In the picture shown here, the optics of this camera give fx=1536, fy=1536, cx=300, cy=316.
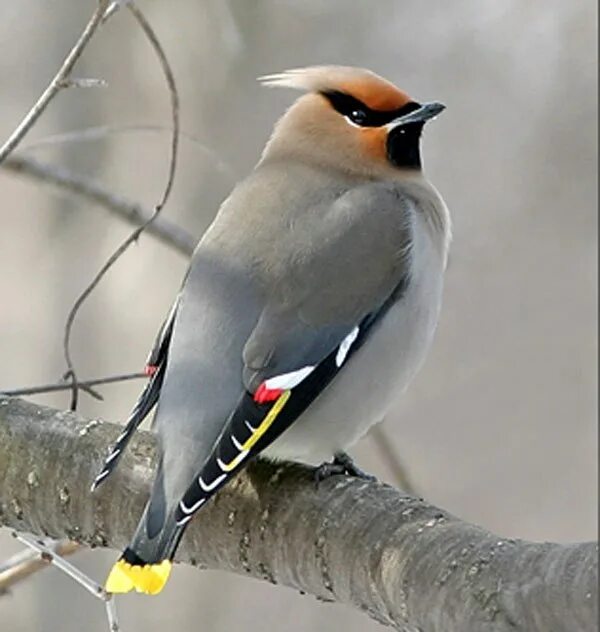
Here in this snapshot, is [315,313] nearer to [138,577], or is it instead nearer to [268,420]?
[268,420]

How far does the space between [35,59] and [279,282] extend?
193 inches

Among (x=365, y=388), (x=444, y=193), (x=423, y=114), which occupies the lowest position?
(x=444, y=193)

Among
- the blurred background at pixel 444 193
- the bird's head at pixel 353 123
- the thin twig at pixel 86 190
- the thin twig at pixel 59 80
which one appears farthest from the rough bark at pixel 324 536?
the blurred background at pixel 444 193

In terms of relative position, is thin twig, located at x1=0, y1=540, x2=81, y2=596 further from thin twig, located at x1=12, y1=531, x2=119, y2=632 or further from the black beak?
the black beak

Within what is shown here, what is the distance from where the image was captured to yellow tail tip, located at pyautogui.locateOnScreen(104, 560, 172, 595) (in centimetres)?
240

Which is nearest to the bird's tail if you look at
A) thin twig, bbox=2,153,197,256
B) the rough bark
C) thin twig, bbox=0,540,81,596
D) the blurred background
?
the rough bark

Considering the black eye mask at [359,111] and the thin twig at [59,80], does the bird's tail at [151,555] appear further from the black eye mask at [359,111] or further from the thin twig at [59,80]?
the black eye mask at [359,111]

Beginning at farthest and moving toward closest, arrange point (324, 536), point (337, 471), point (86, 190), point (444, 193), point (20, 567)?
1. point (444, 193)
2. point (86, 190)
3. point (20, 567)
4. point (337, 471)
5. point (324, 536)

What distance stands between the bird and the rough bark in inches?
2.9

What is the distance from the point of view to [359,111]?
3.41 m

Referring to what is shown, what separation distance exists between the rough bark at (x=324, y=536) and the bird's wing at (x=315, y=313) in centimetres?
8

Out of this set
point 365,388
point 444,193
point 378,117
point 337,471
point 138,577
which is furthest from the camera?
point 444,193

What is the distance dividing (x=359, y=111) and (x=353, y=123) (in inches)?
1.2

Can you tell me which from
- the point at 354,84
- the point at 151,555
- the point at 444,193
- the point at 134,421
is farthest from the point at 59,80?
the point at 444,193
